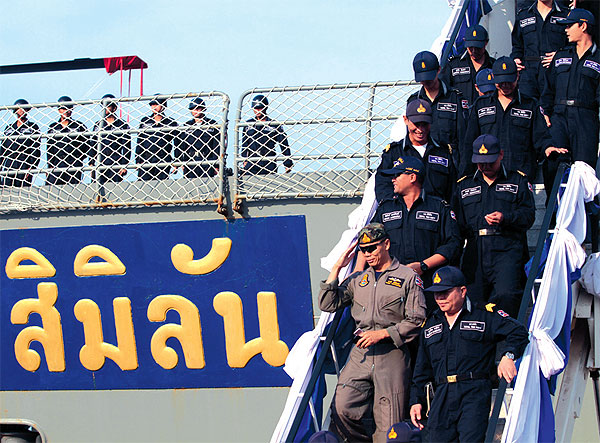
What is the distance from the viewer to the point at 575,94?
7379 millimetres

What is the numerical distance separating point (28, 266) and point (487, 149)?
548 centimetres

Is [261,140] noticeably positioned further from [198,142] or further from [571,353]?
[571,353]

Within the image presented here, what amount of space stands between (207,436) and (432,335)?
13.3ft

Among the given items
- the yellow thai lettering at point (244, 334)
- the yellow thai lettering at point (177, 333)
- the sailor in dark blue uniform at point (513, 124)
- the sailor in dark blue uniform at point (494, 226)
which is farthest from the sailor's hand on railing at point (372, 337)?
the yellow thai lettering at point (177, 333)

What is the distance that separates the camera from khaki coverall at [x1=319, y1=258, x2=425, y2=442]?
5660 mm

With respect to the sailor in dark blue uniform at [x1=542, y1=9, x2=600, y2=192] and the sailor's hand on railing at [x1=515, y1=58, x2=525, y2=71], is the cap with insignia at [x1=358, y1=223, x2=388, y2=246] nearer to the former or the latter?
the sailor in dark blue uniform at [x1=542, y1=9, x2=600, y2=192]

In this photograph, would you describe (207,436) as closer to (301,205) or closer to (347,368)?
(301,205)

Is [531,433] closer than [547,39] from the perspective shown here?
Yes

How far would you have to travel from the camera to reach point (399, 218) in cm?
632

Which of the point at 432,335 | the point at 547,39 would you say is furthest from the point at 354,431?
the point at 547,39

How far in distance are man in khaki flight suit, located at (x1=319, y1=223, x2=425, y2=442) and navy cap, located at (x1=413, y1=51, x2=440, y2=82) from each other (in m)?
1.96

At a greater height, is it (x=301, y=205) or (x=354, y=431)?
(x=301, y=205)

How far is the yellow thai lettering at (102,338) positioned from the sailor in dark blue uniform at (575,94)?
440 cm

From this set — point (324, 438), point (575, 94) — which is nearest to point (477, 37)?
point (575, 94)
